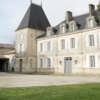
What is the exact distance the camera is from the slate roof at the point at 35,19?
2654cm

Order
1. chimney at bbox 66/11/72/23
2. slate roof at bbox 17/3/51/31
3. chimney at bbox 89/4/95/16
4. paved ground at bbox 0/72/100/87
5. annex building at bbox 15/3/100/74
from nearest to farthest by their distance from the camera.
A: paved ground at bbox 0/72/100/87
annex building at bbox 15/3/100/74
chimney at bbox 89/4/95/16
chimney at bbox 66/11/72/23
slate roof at bbox 17/3/51/31

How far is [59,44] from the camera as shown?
22641 mm

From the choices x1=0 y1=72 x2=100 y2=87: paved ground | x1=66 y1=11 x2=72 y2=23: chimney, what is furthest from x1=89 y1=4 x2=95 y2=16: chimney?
x1=0 y1=72 x2=100 y2=87: paved ground

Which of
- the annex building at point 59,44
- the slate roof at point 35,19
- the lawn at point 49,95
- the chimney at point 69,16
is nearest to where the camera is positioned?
the lawn at point 49,95

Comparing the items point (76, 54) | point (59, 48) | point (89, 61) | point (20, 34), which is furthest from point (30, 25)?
point (89, 61)

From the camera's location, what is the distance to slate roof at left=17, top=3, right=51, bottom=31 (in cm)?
2654

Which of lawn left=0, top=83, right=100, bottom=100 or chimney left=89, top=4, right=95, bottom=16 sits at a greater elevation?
chimney left=89, top=4, right=95, bottom=16

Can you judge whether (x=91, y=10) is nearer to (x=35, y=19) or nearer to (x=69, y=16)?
(x=69, y=16)

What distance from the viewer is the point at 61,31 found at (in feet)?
74.9

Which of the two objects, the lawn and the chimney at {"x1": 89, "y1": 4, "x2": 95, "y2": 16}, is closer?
the lawn

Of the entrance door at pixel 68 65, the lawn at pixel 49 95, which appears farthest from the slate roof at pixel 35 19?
the lawn at pixel 49 95

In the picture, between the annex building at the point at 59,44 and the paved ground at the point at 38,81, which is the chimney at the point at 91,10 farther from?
the paved ground at the point at 38,81

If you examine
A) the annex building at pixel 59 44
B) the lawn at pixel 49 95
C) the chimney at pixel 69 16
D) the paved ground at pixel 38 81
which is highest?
the chimney at pixel 69 16

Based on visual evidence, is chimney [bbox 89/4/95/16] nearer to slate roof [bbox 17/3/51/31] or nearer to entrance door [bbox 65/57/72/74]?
entrance door [bbox 65/57/72/74]
